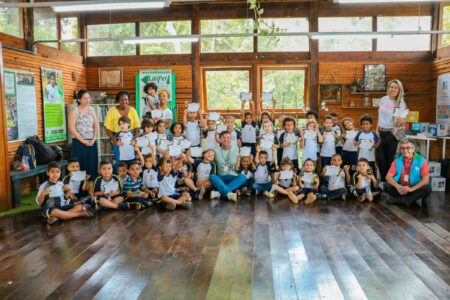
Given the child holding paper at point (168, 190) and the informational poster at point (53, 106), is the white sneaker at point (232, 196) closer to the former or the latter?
the child holding paper at point (168, 190)

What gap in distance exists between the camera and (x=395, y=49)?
894 centimetres

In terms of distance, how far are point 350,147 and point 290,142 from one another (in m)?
0.95

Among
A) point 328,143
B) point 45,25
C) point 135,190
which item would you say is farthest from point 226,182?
point 45,25

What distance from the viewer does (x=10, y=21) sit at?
6.78m

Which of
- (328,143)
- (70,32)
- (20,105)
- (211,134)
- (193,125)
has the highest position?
(70,32)

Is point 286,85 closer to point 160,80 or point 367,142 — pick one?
point 160,80

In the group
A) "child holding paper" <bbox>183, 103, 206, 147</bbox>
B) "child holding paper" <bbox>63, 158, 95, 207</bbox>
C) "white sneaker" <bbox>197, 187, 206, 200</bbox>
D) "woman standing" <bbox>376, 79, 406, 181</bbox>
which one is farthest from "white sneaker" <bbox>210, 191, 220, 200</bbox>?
"woman standing" <bbox>376, 79, 406, 181</bbox>

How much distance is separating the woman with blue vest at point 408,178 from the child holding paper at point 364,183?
23 cm

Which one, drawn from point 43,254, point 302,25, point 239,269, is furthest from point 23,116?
point 302,25

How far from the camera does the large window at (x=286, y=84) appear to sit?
30.6ft

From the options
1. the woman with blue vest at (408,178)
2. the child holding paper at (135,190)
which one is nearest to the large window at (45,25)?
the child holding paper at (135,190)

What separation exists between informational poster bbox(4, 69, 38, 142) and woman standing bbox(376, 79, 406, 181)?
5.84 metres

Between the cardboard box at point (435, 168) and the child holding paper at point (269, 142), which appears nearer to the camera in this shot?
the child holding paper at point (269, 142)

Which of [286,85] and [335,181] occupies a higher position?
[286,85]
